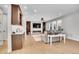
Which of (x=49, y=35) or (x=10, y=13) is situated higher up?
(x=10, y=13)

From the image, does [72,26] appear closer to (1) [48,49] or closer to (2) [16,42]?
(1) [48,49]

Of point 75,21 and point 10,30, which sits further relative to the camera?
point 75,21

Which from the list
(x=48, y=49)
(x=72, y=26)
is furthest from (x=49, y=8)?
(x=72, y=26)

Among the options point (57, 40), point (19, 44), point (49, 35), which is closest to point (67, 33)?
point (57, 40)

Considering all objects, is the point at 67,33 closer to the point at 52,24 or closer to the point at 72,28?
the point at 72,28

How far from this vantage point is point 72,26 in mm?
9781

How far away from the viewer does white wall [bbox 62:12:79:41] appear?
9.10 m

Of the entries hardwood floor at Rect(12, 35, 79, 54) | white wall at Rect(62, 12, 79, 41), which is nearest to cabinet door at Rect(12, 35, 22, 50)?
hardwood floor at Rect(12, 35, 79, 54)

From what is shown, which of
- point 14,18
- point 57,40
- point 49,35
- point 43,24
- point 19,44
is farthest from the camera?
point 43,24

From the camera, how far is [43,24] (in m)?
11.2

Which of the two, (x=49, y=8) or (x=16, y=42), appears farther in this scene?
(x=49, y=8)
